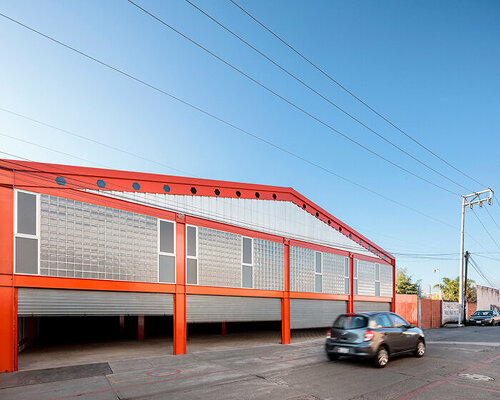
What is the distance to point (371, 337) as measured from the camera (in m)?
9.30

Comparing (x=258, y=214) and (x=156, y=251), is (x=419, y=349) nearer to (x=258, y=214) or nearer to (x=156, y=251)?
(x=258, y=214)

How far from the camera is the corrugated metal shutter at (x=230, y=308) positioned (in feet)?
42.9

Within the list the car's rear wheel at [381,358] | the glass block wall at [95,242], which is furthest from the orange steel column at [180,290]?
the car's rear wheel at [381,358]

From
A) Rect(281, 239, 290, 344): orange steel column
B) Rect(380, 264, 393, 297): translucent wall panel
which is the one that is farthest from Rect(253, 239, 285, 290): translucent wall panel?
Rect(380, 264, 393, 297): translucent wall panel

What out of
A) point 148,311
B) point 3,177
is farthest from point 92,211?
point 148,311

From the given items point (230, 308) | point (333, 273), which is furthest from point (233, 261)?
point (333, 273)

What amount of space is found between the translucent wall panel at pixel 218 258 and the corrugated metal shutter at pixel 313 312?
152 inches

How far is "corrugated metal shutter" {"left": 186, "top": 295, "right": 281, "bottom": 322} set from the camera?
13.1 meters

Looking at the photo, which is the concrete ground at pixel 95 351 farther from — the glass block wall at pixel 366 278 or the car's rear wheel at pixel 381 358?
the car's rear wheel at pixel 381 358

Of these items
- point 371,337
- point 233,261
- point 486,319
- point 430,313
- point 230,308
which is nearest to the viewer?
point 371,337

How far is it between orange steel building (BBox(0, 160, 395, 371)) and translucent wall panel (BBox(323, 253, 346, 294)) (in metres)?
0.10

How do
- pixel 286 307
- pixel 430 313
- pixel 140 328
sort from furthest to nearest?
pixel 430 313
pixel 140 328
pixel 286 307

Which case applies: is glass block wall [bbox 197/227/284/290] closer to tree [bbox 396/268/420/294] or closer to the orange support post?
the orange support post

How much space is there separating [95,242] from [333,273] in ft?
42.3
